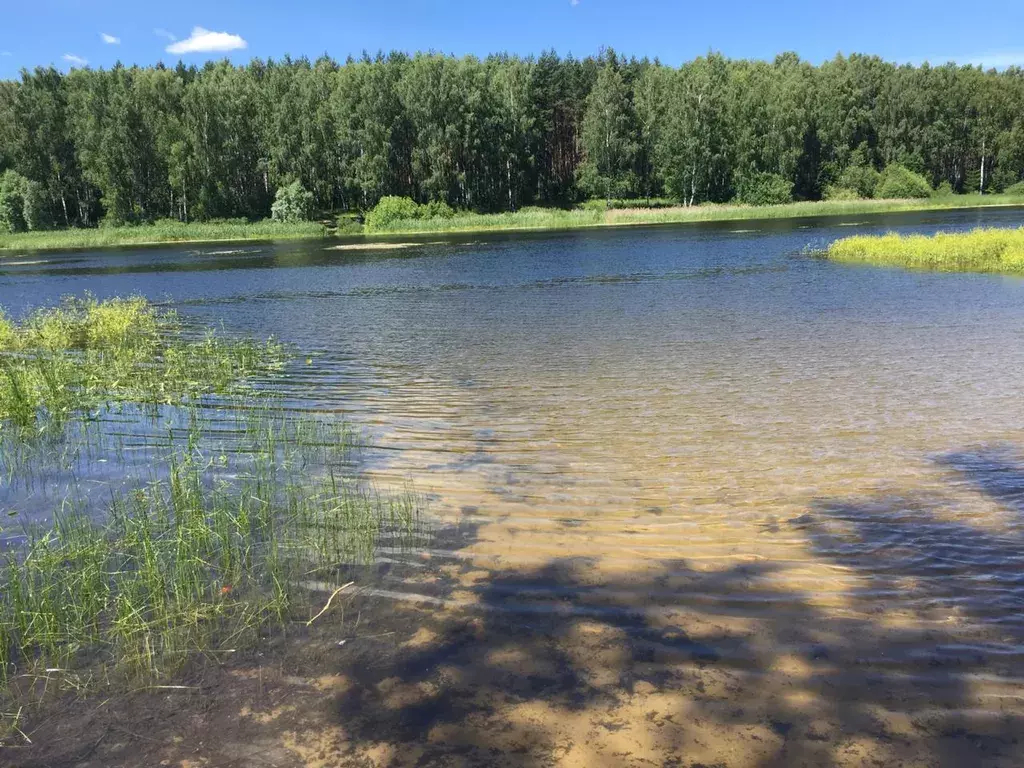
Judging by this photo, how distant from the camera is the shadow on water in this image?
384 cm

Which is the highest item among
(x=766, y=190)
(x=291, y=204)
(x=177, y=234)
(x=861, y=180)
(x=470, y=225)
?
(x=861, y=180)

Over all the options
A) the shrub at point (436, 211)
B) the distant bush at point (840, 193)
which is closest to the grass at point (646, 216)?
the shrub at point (436, 211)

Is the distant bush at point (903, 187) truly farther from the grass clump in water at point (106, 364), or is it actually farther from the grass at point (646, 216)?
the grass clump in water at point (106, 364)

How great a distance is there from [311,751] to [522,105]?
95130 mm

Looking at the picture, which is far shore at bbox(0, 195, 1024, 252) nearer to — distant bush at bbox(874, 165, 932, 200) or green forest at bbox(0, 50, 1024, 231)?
distant bush at bbox(874, 165, 932, 200)

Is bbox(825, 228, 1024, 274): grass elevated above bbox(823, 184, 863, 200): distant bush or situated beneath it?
situated beneath

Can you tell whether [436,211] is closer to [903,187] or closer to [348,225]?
[348,225]

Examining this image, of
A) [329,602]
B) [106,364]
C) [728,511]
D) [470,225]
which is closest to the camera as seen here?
[329,602]

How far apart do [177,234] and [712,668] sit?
84.7 meters

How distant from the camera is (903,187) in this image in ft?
278

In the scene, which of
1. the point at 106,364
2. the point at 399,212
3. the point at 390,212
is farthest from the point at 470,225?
the point at 106,364

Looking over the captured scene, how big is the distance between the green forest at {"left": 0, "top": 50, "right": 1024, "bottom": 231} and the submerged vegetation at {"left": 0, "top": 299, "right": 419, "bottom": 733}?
75.3 m

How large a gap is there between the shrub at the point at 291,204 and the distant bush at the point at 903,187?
6862 cm

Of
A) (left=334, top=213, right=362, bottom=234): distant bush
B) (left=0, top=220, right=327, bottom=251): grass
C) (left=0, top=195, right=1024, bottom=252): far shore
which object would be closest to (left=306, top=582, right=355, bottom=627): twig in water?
(left=0, top=195, right=1024, bottom=252): far shore
